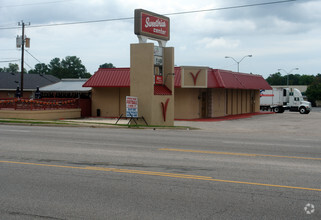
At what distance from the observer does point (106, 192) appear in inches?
303

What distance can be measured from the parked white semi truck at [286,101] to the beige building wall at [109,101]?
80.1 ft

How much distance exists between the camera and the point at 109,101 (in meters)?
37.7

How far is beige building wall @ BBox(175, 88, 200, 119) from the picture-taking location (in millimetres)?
35719

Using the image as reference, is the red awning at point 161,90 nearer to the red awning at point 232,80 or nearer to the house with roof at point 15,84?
the red awning at point 232,80

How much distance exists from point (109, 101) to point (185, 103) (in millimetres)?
7250

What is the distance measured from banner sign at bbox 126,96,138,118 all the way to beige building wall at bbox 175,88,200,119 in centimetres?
1052

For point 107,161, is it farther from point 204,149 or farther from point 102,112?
point 102,112

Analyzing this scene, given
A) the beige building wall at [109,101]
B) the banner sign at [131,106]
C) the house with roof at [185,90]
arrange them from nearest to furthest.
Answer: the banner sign at [131,106]
the house with roof at [185,90]
the beige building wall at [109,101]

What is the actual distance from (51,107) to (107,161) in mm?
22867

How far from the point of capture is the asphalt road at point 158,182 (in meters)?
6.54

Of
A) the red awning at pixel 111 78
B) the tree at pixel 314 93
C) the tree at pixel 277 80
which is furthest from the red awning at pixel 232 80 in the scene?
the tree at pixel 277 80

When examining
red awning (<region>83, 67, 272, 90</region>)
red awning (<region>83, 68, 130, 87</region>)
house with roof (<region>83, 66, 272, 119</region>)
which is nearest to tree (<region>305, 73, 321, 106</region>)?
house with roof (<region>83, 66, 272, 119</region>)

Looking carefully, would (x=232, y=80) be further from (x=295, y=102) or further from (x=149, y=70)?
(x=295, y=102)

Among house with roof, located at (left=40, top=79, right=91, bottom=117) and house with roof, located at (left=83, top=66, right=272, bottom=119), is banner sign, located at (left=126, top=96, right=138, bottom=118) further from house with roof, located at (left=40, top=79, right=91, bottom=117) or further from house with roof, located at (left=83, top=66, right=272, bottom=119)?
house with roof, located at (left=40, top=79, right=91, bottom=117)
